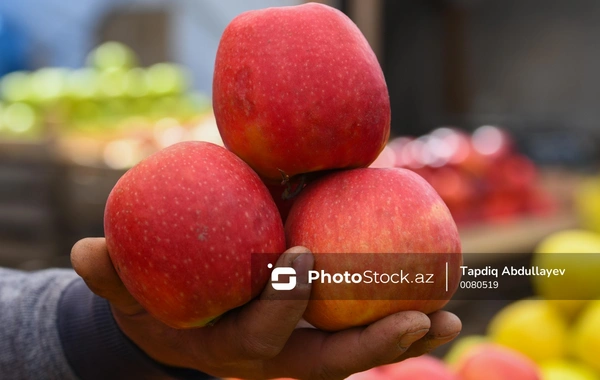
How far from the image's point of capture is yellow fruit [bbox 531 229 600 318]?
4.02 feet

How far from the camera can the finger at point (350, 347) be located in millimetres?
633

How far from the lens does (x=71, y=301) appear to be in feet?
3.10

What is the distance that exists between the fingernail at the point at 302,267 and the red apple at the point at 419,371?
49 centimetres

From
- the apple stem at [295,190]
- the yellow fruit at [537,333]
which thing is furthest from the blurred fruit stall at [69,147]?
the apple stem at [295,190]

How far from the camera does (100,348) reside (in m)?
0.89

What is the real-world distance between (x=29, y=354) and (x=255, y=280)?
438mm

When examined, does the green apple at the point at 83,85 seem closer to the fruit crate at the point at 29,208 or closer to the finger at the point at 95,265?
the fruit crate at the point at 29,208

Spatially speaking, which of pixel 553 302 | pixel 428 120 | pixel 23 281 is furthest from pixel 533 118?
pixel 23 281

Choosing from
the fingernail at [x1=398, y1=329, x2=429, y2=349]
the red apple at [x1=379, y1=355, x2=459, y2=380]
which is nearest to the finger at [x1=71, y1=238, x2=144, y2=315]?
the fingernail at [x1=398, y1=329, x2=429, y2=349]

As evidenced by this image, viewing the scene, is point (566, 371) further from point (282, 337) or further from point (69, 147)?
point (69, 147)

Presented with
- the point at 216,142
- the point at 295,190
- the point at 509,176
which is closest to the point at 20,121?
the point at 216,142

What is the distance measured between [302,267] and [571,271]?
2.62 feet

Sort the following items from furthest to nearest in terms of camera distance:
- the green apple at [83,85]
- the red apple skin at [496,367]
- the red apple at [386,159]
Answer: the green apple at [83,85] → the red apple at [386,159] → the red apple skin at [496,367]

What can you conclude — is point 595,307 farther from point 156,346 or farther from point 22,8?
point 22,8
